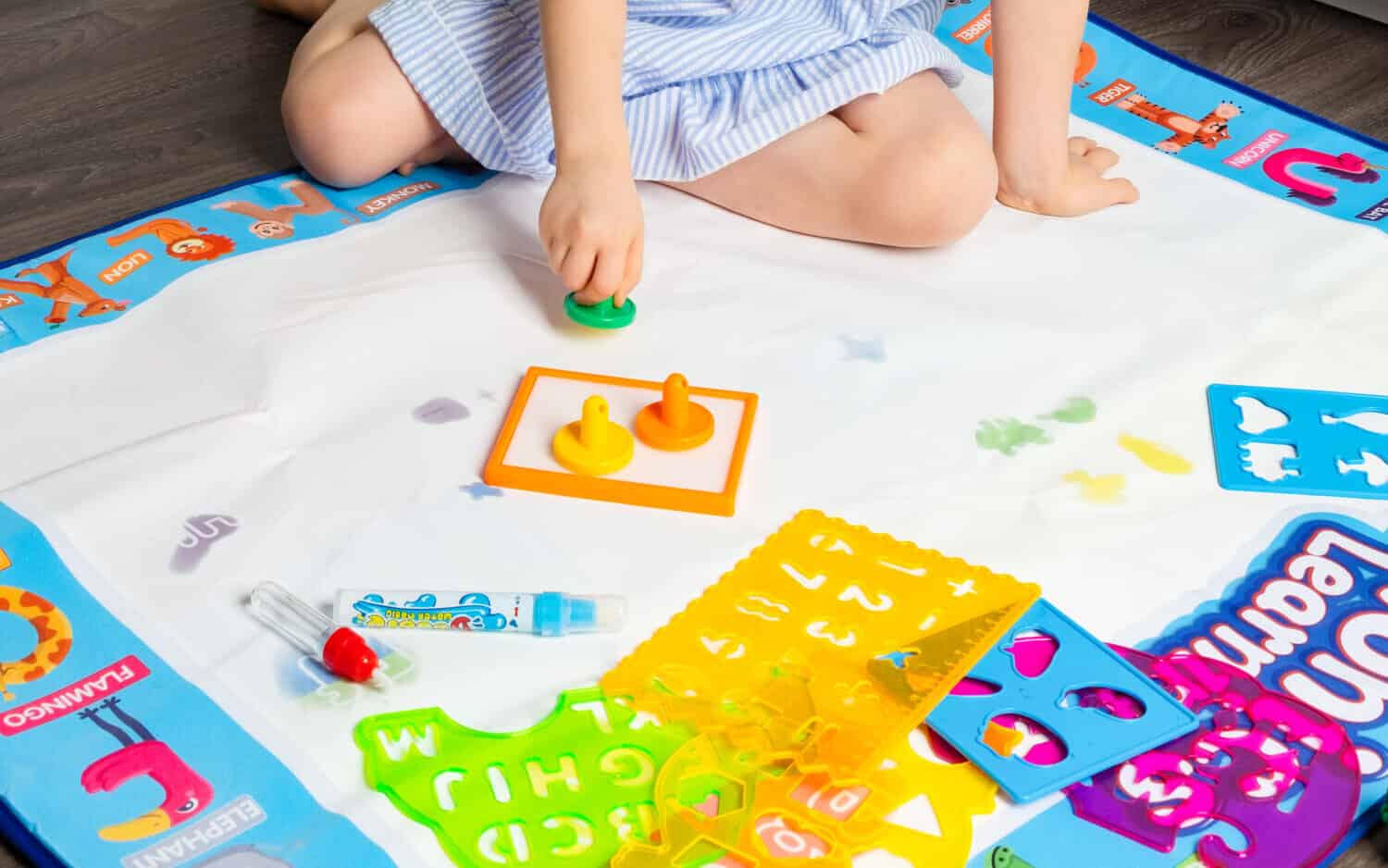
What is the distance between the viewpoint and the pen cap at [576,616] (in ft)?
2.08

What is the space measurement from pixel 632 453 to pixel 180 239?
0.38m

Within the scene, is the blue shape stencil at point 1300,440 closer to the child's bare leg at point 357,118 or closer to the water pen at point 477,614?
the water pen at point 477,614

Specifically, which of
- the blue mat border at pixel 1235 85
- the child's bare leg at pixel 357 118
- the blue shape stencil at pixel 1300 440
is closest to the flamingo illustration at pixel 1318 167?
the blue mat border at pixel 1235 85

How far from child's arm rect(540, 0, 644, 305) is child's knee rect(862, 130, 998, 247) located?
0.17 metres

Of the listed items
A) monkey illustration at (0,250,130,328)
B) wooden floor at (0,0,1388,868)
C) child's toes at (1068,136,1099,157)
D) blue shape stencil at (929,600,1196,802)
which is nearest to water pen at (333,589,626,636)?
blue shape stencil at (929,600,1196,802)

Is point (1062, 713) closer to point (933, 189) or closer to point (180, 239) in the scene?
point (933, 189)

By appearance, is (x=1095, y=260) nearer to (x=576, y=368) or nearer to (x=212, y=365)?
(x=576, y=368)

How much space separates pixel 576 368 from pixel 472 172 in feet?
0.86

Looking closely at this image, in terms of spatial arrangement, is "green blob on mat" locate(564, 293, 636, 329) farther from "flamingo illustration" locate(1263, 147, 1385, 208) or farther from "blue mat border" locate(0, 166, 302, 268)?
"flamingo illustration" locate(1263, 147, 1385, 208)

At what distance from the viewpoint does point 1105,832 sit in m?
0.55

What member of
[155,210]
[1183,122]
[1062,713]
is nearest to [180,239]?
[155,210]

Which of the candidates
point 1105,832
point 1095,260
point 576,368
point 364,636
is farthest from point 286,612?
point 1095,260

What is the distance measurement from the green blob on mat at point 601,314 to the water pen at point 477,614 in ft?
0.73

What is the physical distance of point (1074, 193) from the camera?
95 cm
